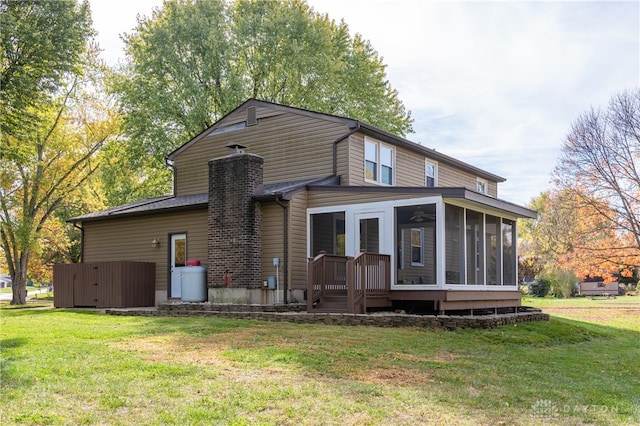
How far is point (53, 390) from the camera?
220 inches

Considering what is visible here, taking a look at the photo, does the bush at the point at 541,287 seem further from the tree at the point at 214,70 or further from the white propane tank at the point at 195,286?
the white propane tank at the point at 195,286

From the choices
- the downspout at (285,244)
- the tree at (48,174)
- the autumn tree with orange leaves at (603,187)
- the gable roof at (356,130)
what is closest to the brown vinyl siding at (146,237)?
the downspout at (285,244)

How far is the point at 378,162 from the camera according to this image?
1744cm

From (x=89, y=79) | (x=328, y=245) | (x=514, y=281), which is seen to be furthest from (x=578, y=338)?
(x=89, y=79)

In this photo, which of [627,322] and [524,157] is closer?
[627,322]

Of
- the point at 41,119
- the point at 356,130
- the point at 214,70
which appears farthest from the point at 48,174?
the point at 356,130

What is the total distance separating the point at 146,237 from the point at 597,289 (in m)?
37.4

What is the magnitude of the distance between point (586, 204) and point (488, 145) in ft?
34.6

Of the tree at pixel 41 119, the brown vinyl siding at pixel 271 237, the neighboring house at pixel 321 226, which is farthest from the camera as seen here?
the tree at pixel 41 119

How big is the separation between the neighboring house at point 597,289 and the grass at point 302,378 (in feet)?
123

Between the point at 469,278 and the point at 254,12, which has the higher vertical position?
the point at 254,12

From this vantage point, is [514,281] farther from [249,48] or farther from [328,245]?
[249,48]

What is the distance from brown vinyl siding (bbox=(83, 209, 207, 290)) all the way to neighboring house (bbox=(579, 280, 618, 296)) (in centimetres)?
3587

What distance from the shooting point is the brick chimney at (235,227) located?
48.4 ft
